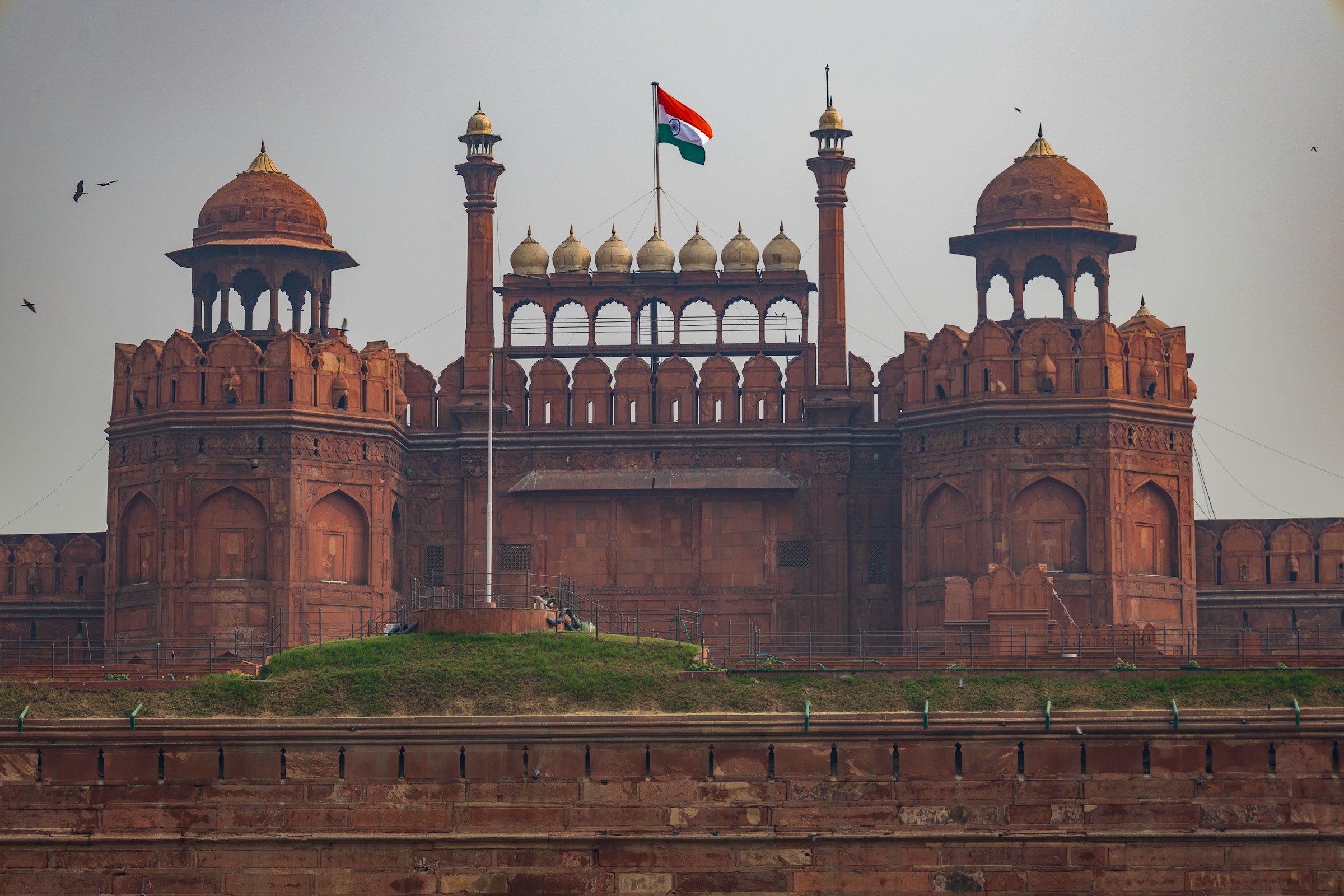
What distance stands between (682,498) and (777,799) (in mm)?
15347

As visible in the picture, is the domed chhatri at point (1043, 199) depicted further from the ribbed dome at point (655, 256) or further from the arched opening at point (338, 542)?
the arched opening at point (338, 542)

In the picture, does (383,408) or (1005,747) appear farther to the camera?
(383,408)

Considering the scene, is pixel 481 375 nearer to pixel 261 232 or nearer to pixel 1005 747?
pixel 261 232

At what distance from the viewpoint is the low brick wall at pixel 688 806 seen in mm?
50656

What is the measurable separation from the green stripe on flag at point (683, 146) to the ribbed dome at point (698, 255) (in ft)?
7.06

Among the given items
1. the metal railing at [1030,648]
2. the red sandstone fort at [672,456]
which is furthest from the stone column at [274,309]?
the metal railing at [1030,648]

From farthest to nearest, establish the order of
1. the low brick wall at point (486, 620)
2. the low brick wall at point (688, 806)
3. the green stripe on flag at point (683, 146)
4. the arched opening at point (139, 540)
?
the green stripe on flag at point (683, 146), the arched opening at point (139, 540), the low brick wall at point (486, 620), the low brick wall at point (688, 806)

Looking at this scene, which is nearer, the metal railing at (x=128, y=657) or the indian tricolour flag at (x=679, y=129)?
the metal railing at (x=128, y=657)

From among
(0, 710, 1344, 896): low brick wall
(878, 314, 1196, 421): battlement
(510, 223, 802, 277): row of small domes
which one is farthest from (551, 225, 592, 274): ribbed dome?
(0, 710, 1344, 896): low brick wall

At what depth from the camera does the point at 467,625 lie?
55.7 metres

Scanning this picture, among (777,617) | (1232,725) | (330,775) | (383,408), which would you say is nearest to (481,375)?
(383,408)

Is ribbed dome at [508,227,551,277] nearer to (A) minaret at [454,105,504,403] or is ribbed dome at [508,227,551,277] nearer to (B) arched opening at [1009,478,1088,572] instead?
(A) minaret at [454,105,504,403]

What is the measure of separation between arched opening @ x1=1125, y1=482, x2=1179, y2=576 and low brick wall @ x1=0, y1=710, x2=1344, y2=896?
10.9 meters

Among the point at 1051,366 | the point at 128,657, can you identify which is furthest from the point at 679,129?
the point at 128,657
